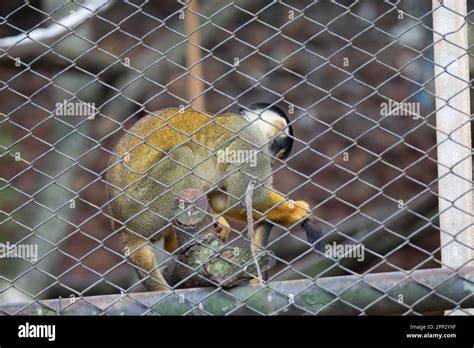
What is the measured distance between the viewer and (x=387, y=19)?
8047 mm

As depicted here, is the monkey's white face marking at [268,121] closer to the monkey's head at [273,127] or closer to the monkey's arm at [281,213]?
the monkey's head at [273,127]

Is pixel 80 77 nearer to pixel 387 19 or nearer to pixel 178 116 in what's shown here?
pixel 178 116

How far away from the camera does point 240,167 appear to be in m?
3.94

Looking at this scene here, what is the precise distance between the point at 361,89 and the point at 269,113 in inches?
139

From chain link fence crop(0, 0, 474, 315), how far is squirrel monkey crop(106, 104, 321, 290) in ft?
0.16

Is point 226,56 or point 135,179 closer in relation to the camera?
point 135,179

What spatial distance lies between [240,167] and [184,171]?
0.72 m

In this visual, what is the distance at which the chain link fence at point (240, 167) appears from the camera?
11.4 ft

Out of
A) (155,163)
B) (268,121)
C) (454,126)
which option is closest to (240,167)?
(155,163)

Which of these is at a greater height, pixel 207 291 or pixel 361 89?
pixel 361 89

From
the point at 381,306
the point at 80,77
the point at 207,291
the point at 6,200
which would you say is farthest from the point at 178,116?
the point at 6,200

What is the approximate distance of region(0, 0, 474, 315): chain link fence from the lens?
346 centimetres

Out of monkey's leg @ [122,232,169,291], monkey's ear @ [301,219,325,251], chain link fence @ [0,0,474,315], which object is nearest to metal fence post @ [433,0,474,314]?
chain link fence @ [0,0,474,315]

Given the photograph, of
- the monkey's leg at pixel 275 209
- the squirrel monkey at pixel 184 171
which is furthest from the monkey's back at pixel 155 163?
the monkey's leg at pixel 275 209
